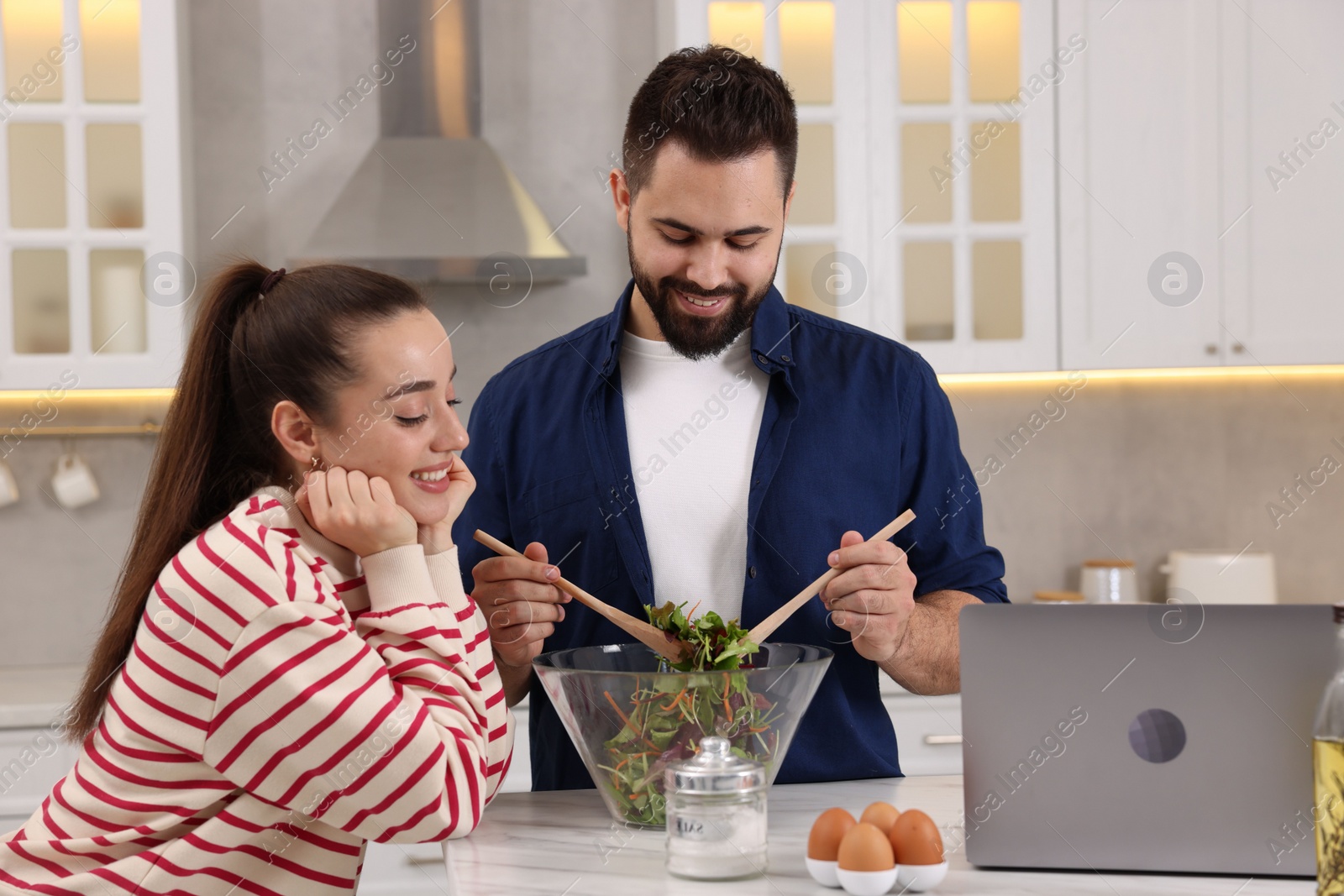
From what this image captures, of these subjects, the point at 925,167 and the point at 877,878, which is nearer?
the point at 877,878

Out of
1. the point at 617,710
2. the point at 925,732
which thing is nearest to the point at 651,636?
the point at 617,710

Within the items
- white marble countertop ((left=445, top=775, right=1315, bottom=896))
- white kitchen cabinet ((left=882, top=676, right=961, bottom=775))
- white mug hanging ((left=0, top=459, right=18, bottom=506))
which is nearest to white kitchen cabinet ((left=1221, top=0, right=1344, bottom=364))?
white kitchen cabinet ((left=882, top=676, right=961, bottom=775))

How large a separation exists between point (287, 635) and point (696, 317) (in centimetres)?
72

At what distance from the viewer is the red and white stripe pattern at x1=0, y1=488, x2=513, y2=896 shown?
0.94 metres

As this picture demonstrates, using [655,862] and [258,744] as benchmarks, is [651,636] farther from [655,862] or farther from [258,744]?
[258,744]

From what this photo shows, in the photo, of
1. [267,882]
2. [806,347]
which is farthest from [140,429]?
[267,882]

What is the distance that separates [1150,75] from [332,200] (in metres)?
2.04

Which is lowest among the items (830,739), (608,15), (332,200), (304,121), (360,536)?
(830,739)

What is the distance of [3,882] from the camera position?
100 cm

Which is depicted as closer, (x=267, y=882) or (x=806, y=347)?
(x=267, y=882)

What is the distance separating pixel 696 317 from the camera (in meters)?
1.50

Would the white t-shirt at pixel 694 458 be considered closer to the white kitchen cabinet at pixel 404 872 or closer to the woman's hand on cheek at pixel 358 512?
the woman's hand on cheek at pixel 358 512

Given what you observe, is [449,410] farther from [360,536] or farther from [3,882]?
[3,882]

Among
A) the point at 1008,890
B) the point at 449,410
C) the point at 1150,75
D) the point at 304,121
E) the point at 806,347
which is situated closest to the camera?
the point at 1008,890
